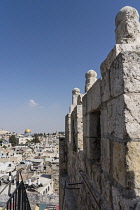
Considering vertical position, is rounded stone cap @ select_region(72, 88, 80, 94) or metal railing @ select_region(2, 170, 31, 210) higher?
rounded stone cap @ select_region(72, 88, 80, 94)

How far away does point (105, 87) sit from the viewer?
6.03 ft

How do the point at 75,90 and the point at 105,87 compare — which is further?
the point at 75,90

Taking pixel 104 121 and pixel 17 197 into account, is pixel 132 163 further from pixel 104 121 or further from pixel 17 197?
pixel 17 197

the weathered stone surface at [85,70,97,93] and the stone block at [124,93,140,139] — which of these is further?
the weathered stone surface at [85,70,97,93]

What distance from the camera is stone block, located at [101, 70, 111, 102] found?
1746 mm

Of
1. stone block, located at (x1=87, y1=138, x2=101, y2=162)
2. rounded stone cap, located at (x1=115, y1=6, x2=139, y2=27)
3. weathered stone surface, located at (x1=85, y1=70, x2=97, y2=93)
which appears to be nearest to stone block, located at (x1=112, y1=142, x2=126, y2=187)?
stone block, located at (x1=87, y1=138, x2=101, y2=162)

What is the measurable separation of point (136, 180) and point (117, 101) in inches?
24.3

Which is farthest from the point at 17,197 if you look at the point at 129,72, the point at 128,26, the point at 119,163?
the point at 128,26

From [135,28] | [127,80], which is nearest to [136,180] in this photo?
[127,80]

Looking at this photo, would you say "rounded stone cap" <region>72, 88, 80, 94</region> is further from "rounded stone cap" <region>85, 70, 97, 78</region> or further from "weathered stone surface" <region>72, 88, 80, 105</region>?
"rounded stone cap" <region>85, 70, 97, 78</region>

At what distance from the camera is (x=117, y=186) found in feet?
4.97

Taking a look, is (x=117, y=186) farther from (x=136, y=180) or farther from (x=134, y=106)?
(x=134, y=106)

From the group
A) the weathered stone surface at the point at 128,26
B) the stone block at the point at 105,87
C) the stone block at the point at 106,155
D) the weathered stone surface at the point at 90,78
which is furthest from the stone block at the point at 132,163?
the weathered stone surface at the point at 90,78

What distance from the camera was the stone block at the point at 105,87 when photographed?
5.73 ft
